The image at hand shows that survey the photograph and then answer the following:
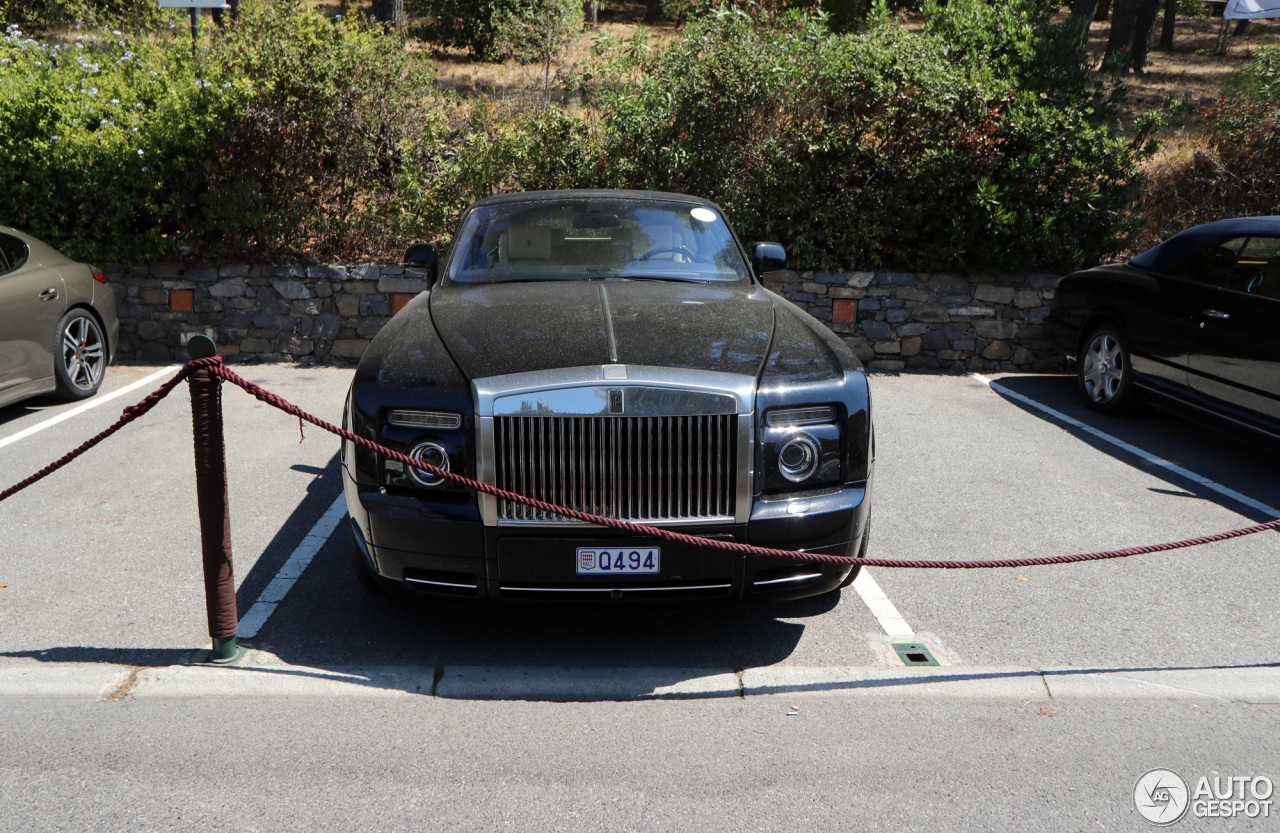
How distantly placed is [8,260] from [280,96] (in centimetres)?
326

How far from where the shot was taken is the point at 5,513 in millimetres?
5383

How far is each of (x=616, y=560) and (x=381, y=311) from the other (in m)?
6.87

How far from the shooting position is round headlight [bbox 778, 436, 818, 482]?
359cm

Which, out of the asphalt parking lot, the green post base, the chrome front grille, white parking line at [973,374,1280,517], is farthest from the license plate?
white parking line at [973,374,1280,517]

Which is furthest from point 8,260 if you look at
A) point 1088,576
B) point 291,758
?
point 1088,576

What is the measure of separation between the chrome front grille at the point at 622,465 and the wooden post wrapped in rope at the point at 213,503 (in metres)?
1.06

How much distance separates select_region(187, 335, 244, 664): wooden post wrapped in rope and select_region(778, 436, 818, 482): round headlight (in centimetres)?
210

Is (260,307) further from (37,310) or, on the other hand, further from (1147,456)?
(1147,456)

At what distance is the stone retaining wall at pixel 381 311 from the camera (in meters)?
9.62

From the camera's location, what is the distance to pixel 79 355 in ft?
25.7

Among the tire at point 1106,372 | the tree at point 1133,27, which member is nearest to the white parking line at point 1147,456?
the tire at point 1106,372

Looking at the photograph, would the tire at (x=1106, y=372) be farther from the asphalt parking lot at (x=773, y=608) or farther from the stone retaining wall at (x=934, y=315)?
the stone retaining wall at (x=934, y=315)

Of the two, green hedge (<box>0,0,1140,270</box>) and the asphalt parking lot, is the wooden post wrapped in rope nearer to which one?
the asphalt parking lot

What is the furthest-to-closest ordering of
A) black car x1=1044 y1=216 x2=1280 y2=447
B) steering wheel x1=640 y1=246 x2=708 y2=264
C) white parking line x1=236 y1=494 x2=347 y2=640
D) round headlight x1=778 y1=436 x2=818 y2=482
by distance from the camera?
black car x1=1044 y1=216 x2=1280 y2=447 → steering wheel x1=640 y1=246 x2=708 y2=264 → white parking line x1=236 y1=494 x2=347 y2=640 → round headlight x1=778 y1=436 x2=818 y2=482
